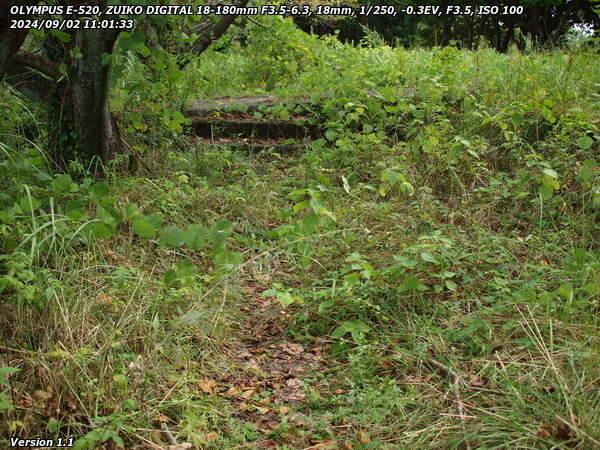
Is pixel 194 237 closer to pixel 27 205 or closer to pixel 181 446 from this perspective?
pixel 181 446

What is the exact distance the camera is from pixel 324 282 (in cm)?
357

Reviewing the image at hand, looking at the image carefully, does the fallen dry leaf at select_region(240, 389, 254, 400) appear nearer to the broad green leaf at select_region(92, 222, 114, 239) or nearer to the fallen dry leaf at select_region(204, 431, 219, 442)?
the fallen dry leaf at select_region(204, 431, 219, 442)

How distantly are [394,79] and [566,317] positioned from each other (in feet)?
11.3

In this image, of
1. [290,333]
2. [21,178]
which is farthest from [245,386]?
[21,178]

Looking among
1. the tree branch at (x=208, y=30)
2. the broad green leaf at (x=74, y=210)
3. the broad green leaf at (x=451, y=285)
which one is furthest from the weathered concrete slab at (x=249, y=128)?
the broad green leaf at (x=74, y=210)

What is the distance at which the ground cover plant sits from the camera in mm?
2371

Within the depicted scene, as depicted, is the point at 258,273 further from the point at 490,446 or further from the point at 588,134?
the point at 588,134

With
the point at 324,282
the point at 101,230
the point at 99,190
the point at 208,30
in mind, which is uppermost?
the point at 208,30

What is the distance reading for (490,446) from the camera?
216cm

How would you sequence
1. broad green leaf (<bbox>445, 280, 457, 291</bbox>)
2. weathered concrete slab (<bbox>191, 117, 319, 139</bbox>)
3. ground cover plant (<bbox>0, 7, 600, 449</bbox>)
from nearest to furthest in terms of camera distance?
ground cover plant (<bbox>0, 7, 600, 449</bbox>) → broad green leaf (<bbox>445, 280, 457, 291</bbox>) → weathered concrete slab (<bbox>191, 117, 319, 139</bbox>)

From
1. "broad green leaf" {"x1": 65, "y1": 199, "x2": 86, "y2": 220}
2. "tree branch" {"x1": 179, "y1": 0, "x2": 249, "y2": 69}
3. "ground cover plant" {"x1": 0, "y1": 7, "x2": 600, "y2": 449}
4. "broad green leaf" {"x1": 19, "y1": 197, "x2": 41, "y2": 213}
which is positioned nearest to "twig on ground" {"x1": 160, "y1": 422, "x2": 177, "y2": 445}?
"ground cover plant" {"x1": 0, "y1": 7, "x2": 600, "y2": 449}

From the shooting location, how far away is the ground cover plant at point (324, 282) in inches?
93.4

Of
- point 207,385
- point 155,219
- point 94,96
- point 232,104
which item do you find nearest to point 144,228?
point 155,219

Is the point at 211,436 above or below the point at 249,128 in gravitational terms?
below
